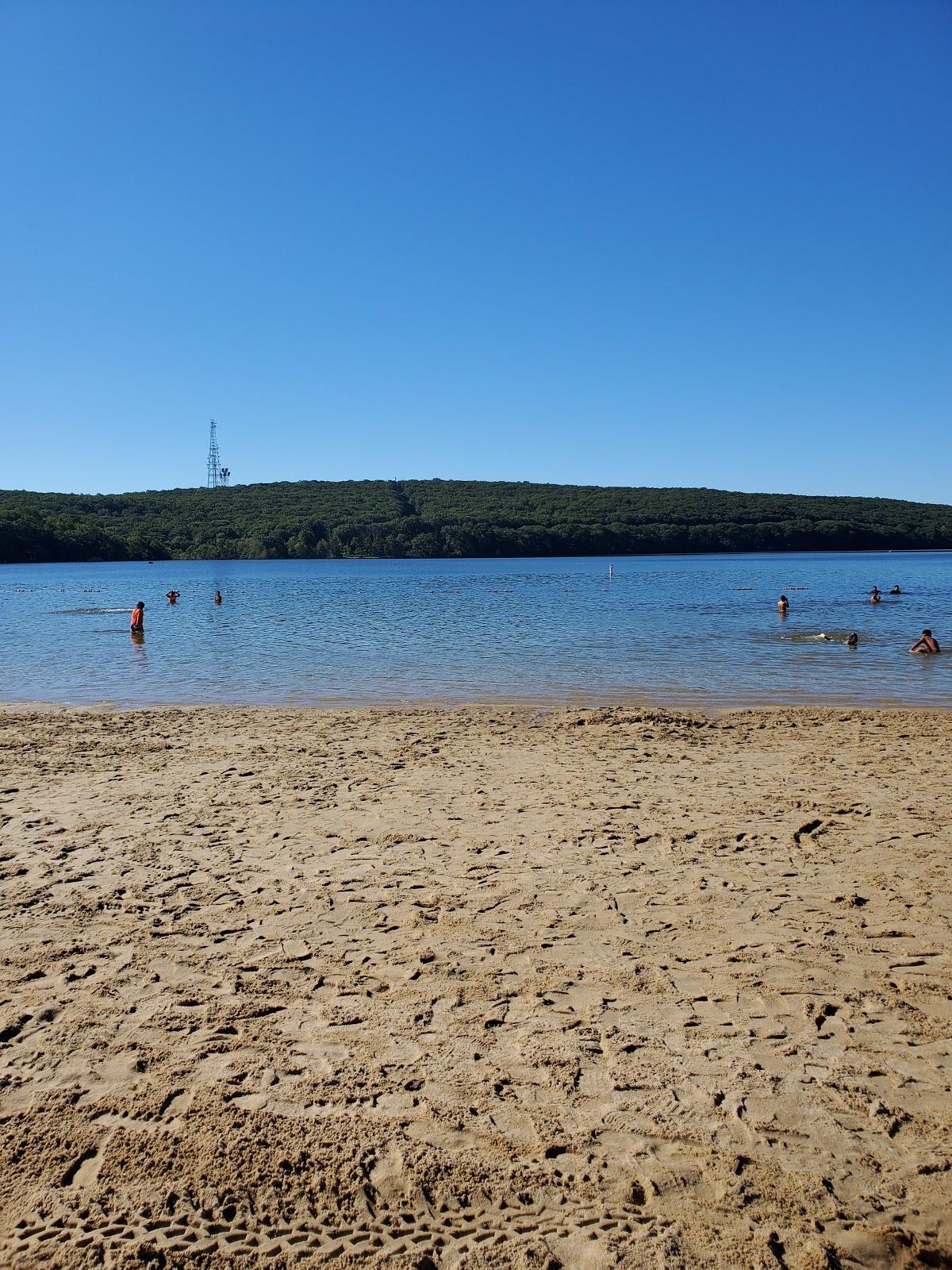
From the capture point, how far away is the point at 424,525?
133 metres

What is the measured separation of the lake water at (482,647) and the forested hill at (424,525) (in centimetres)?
6855

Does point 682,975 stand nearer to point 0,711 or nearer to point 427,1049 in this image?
point 427,1049

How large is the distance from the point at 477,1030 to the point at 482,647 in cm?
1985

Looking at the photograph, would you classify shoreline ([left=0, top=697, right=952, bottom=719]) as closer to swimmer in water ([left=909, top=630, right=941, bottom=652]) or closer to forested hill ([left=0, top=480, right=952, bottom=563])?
swimmer in water ([left=909, top=630, right=941, bottom=652])

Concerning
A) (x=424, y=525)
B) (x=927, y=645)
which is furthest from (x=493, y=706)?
(x=424, y=525)

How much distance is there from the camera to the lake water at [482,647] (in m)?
16.5

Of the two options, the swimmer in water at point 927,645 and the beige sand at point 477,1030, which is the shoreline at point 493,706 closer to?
the beige sand at point 477,1030

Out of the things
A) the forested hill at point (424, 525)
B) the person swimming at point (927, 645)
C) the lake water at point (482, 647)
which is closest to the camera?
the lake water at point (482, 647)

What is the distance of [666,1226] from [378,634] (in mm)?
25343

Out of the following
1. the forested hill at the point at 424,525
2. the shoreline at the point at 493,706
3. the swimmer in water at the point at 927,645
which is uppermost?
the forested hill at the point at 424,525

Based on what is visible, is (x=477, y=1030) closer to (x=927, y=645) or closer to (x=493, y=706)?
(x=493, y=706)

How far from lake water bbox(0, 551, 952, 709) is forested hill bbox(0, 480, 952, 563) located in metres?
68.6

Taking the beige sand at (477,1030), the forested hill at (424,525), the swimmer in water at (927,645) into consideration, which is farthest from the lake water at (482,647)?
the forested hill at (424,525)

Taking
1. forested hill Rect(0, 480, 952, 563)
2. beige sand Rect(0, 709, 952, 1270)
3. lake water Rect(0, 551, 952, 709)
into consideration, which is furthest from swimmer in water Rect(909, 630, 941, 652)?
forested hill Rect(0, 480, 952, 563)
